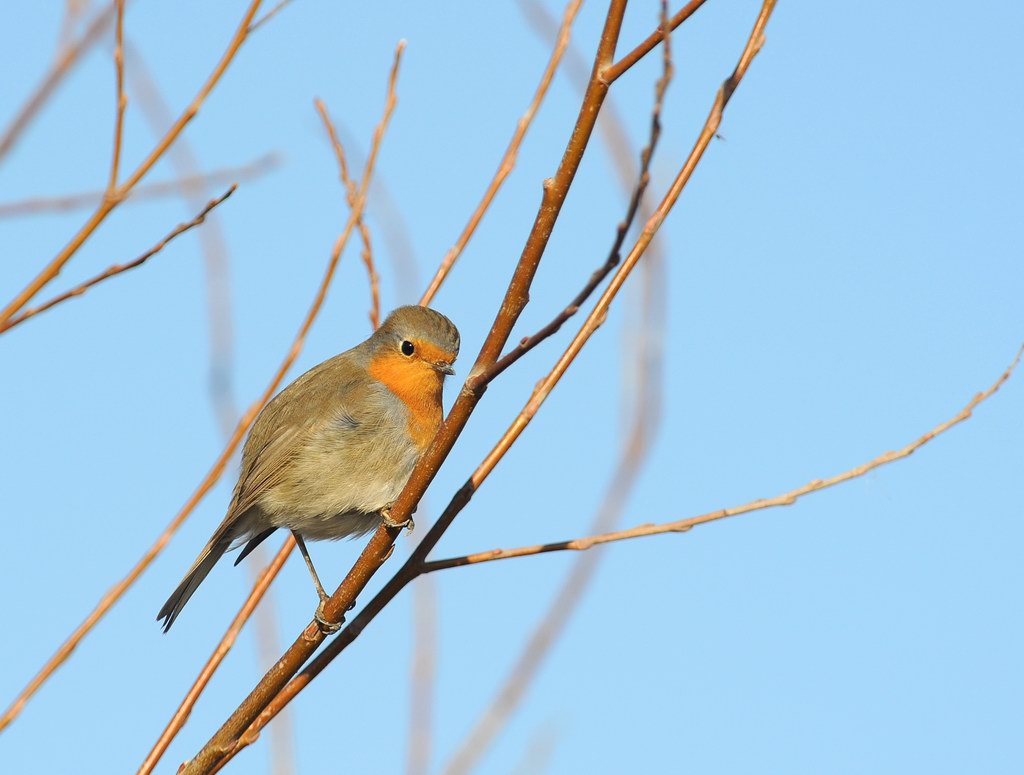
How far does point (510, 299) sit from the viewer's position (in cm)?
255

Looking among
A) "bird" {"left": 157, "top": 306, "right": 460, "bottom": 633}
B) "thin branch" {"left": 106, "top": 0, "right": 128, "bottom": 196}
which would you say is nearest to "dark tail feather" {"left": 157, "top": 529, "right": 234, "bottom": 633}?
"bird" {"left": 157, "top": 306, "right": 460, "bottom": 633}

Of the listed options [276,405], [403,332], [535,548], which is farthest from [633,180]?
[276,405]

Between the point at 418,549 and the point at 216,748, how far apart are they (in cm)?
70

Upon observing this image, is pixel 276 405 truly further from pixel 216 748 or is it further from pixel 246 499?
pixel 216 748

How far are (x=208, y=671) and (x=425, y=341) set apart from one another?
8.67 ft

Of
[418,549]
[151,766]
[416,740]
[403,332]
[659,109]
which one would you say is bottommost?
[151,766]

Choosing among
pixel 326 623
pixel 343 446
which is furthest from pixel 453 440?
pixel 343 446

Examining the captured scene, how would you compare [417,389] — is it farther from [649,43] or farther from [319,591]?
[649,43]

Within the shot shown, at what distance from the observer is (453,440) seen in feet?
8.80

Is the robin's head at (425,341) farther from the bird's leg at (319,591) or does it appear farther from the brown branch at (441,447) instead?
the brown branch at (441,447)

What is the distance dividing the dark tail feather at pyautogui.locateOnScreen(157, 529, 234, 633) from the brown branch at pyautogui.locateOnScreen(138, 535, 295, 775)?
1629 mm

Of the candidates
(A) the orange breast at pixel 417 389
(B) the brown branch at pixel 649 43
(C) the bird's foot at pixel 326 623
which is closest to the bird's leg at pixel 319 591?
(C) the bird's foot at pixel 326 623

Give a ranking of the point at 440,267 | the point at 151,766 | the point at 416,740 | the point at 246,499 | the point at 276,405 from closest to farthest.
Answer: the point at 151,766 < the point at 416,740 < the point at 440,267 < the point at 246,499 < the point at 276,405

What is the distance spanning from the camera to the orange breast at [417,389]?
5215mm
